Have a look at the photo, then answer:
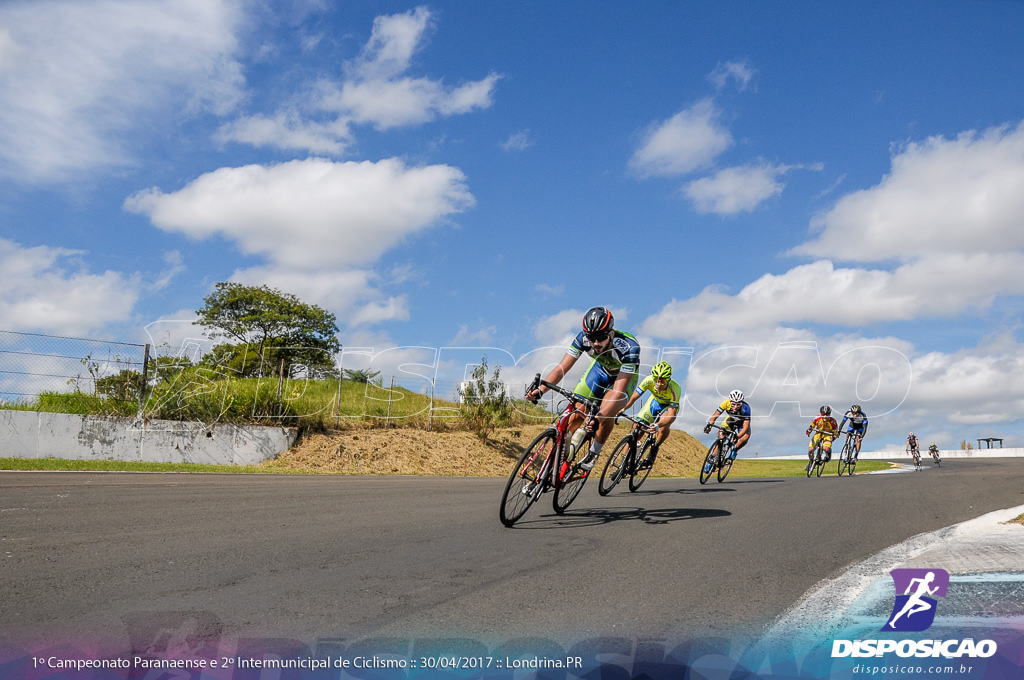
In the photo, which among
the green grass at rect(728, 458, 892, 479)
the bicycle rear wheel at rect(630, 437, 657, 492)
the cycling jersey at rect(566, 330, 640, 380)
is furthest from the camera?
the green grass at rect(728, 458, 892, 479)

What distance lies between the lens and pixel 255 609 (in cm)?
361

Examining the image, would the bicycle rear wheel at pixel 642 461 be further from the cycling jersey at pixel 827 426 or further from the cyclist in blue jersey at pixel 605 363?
the cycling jersey at pixel 827 426

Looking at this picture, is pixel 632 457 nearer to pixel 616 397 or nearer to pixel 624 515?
pixel 624 515

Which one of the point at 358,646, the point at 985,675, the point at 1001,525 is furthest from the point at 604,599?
the point at 1001,525

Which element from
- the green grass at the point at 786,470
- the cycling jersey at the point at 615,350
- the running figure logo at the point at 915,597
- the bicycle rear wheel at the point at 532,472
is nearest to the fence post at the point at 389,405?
the green grass at the point at 786,470

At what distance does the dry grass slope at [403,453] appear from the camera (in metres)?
21.8

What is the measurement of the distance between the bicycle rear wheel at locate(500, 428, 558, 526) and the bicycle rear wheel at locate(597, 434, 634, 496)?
3.53 m

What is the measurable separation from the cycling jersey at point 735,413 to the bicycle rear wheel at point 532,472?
9492 mm

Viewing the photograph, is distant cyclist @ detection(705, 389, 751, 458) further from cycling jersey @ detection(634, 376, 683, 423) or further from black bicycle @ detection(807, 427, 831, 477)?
black bicycle @ detection(807, 427, 831, 477)

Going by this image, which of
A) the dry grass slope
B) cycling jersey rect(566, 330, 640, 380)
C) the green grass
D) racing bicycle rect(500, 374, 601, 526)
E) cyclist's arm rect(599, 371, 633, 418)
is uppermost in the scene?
cycling jersey rect(566, 330, 640, 380)

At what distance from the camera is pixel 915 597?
12.9ft

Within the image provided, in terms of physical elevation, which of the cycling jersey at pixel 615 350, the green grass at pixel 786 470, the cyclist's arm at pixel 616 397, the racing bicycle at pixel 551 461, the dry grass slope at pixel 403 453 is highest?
the cycling jersey at pixel 615 350

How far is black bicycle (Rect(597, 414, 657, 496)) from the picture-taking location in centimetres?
1108

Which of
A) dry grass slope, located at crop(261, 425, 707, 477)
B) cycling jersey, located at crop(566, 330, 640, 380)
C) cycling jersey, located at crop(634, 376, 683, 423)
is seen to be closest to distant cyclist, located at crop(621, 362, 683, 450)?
cycling jersey, located at crop(634, 376, 683, 423)
